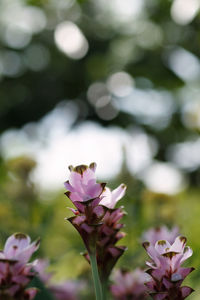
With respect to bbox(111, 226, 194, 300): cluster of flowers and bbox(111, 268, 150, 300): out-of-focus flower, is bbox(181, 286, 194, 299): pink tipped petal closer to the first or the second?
bbox(111, 226, 194, 300): cluster of flowers

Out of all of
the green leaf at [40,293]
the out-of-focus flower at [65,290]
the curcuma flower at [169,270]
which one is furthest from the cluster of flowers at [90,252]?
the out-of-focus flower at [65,290]

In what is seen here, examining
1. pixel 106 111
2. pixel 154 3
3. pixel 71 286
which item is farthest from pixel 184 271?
pixel 106 111

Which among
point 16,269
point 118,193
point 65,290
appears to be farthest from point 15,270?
point 65,290

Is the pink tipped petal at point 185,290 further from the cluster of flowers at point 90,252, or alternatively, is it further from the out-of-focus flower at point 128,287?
the out-of-focus flower at point 128,287

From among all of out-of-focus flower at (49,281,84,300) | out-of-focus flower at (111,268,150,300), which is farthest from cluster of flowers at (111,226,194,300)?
out-of-focus flower at (49,281,84,300)

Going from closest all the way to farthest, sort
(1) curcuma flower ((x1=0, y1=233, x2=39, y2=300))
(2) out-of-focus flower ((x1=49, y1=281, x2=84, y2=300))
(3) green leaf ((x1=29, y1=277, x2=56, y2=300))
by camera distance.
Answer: (1) curcuma flower ((x1=0, y1=233, x2=39, y2=300)) < (3) green leaf ((x1=29, y1=277, x2=56, y2=300)) < (2) out-of-focus flower ((x1=49, y1=281, x2=84, y2=300))

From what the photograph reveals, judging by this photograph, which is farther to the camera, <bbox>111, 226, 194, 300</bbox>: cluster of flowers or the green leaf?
the green leaf
